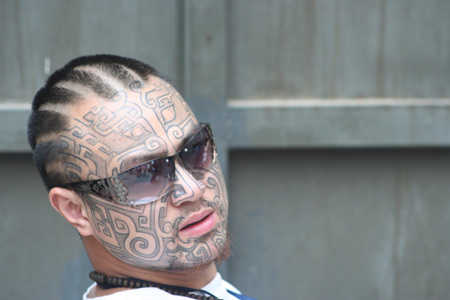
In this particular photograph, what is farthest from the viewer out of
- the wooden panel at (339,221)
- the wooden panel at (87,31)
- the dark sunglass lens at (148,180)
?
the wooden panel at (339,221)

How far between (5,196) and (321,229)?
1964 millimetres

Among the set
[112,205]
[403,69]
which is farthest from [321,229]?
[112,205]

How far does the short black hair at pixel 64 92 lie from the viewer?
4.78ft

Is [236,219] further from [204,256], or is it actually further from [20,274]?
[204,256]

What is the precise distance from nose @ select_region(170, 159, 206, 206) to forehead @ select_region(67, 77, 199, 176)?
0.06 metres

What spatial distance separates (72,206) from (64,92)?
34 cm

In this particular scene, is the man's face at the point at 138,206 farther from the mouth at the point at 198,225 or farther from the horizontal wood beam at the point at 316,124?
the horizontal wood beam at the point at 316,124

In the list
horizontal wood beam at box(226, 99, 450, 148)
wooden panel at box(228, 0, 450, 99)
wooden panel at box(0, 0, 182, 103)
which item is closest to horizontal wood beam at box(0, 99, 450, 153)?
horizontal wood beam at box(226, 99, 450, 148)

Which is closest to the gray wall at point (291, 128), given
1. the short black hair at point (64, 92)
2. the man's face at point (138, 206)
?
the short black hair at point (64, 92)

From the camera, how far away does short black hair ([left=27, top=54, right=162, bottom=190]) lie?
146 cm

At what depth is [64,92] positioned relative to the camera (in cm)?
148

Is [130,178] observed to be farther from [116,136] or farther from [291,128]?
[291,128]

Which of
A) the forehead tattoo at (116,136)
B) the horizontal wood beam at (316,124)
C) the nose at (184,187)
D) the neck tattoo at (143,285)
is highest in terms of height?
the forehead tattoo at (116,136)

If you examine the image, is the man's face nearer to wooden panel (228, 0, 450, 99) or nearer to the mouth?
the mouth
